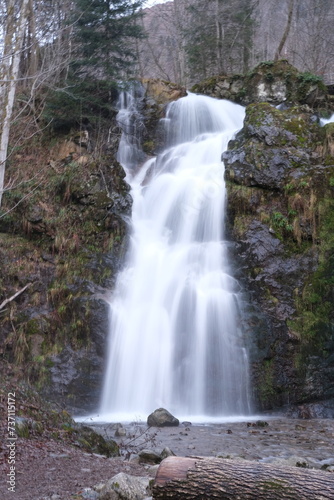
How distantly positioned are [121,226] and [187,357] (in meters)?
4.29

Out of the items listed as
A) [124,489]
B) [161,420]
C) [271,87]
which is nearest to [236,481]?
[124,489]

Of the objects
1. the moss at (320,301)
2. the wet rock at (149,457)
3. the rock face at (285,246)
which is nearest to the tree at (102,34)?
the rock face at (285,246)

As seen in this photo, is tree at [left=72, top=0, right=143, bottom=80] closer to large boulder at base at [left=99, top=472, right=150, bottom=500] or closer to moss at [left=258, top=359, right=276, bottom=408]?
moss at [left=258, top=359, right=276, bottom=408]

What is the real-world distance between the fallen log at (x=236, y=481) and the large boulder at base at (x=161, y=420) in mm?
4932

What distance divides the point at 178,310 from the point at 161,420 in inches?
119

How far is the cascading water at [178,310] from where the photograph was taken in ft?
30.2

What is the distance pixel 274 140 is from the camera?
40.1 ft

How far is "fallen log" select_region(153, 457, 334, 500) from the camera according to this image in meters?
2.76

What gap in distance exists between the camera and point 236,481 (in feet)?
9.42

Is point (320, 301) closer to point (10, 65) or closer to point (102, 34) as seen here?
point (10, 65)

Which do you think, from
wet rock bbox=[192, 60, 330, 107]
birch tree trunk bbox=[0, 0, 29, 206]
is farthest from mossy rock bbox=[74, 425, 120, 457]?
wet rock bbox=[192, 60, 330, 107]

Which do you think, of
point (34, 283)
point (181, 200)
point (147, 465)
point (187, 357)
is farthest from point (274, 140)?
point (147, 465)

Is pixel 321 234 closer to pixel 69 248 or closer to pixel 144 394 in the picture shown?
pixel 144 394

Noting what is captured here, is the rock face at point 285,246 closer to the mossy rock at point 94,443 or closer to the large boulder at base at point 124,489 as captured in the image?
the mossy rock at point 94,443
